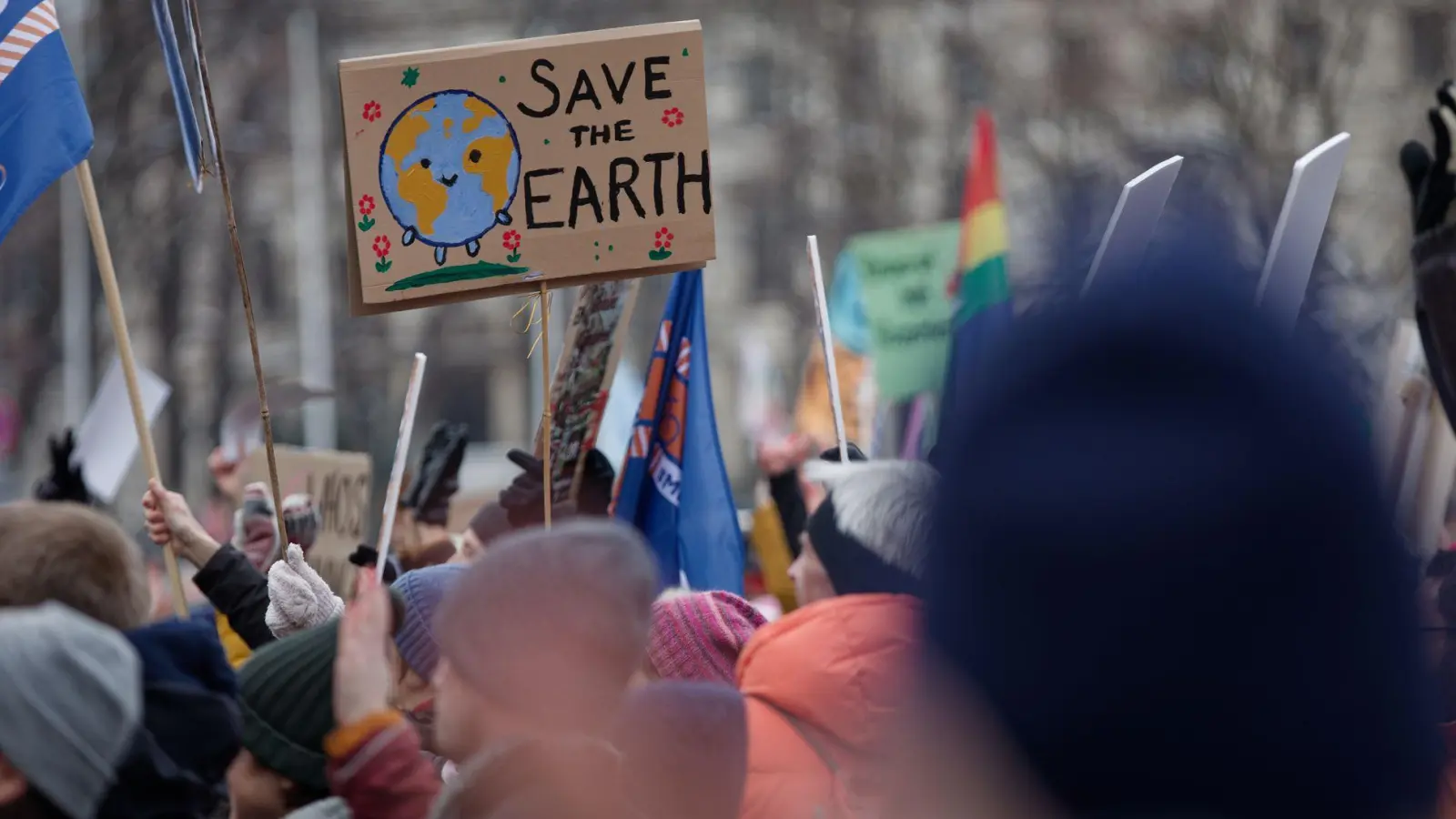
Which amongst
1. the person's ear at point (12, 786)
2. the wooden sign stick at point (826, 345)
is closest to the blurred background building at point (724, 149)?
the wooden sign stick at point (826, 345)

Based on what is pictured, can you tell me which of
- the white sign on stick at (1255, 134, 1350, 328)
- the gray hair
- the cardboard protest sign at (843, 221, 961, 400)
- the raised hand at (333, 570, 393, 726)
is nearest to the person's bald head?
the raised hand at (333, 570, 393, 726)

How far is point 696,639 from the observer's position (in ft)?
13.1

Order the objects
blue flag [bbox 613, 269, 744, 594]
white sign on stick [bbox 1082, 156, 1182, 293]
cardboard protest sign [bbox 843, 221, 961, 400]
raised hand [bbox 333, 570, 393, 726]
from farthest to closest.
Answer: cardboard protest sign [bbox 843, 221, 961, 400] → blue flag [bbox 613, 269, 744, 594] → raised hand [bbox 333, 570, 393, 726] → white sign on stick [bbox 1082, 156, 1182, 293]

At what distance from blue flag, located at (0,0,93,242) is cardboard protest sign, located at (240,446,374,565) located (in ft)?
8.01

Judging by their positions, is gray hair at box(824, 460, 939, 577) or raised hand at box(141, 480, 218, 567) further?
raised hand at box(141, 480, 218, 567)

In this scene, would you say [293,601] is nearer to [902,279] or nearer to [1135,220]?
[1135,220]

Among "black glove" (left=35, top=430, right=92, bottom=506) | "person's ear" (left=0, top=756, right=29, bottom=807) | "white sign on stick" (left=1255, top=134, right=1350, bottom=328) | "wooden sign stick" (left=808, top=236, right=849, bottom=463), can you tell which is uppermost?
"white sign on stick" (left=1255, top=134, right=1350, bottom=328)

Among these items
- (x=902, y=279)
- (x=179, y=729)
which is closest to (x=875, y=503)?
(x=179, y=729)

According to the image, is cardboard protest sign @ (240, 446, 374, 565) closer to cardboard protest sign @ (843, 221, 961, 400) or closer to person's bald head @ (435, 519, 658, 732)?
cardboard protest sign @ (843, 221, 961, 400)

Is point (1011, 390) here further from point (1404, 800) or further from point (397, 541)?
point (397, 541)

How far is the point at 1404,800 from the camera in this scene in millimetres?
1212

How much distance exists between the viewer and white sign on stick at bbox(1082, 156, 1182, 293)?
50.1 inches

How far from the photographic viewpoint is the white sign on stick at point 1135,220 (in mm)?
1272

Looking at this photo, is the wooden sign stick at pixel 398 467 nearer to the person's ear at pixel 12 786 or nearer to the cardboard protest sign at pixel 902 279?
the person's ear at pixel 12 786
